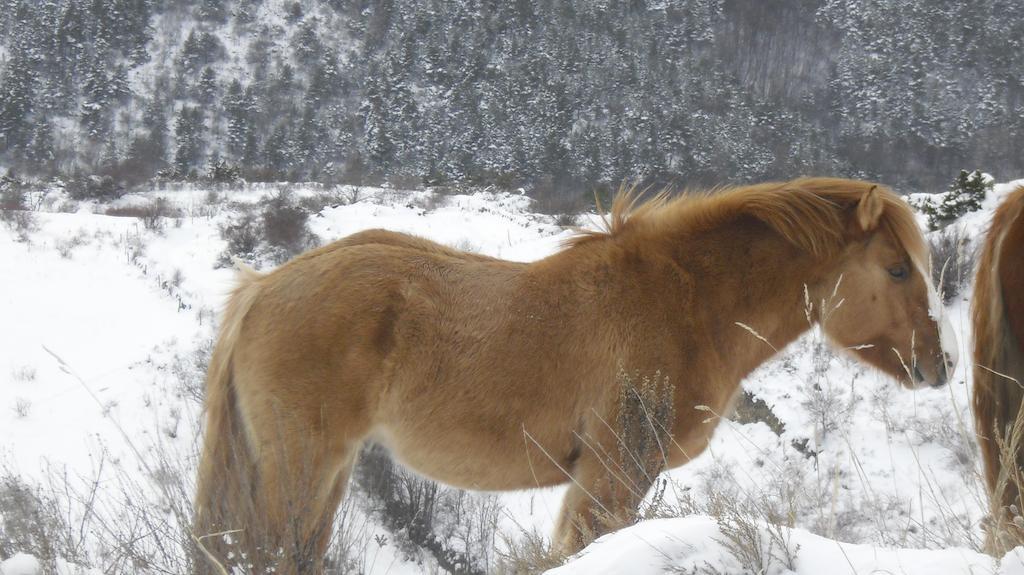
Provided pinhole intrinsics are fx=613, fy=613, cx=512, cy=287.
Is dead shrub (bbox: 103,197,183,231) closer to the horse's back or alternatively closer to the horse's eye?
the horse's eye

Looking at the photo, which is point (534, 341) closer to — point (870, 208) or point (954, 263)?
point (870, 208)

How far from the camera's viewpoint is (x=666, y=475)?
246 cm

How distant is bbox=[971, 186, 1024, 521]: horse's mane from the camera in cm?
212

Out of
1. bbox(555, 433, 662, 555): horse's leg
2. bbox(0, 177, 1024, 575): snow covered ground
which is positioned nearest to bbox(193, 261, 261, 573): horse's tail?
bbox(0, 177, 1024, 575): snow covered ground

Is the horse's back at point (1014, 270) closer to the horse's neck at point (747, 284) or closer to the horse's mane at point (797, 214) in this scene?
the horse's mane at point (797, 214)

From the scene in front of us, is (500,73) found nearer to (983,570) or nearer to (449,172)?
(449,172)

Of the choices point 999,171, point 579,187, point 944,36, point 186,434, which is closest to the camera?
point 186,434

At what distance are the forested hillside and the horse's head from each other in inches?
1538

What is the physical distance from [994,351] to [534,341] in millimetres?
1665

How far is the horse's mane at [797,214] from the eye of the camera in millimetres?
2773

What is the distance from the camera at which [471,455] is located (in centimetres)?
264

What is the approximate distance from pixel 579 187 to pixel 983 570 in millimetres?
46368

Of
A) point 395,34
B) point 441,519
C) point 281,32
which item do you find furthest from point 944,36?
point 441,519

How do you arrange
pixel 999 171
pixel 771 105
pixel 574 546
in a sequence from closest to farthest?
1. pixel 574 546
2. pixel 999 171
3. pixel 771 105
